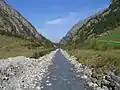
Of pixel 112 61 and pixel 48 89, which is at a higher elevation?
pixel 112 61

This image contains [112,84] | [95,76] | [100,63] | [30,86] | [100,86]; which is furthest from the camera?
[100,63]

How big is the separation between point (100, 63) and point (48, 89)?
16087 millimetres

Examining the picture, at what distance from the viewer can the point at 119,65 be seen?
4191cm

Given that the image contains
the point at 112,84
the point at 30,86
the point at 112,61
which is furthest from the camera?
the point at 112,61

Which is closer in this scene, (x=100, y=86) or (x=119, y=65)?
(x=100, y=86)

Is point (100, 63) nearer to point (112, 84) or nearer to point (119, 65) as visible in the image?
point (119, 65)

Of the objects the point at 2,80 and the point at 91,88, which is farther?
the point at 2,80

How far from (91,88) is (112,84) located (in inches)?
143

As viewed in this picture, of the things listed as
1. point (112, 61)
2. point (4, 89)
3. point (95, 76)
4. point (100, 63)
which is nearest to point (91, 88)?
point (95, 76)

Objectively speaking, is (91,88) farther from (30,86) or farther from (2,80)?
(2,80)

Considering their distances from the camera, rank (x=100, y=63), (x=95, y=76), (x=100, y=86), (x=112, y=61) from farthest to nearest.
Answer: (x=100, y=63) → (x=112, y=61) → (x=95, y=76) → (x=100, y=86)

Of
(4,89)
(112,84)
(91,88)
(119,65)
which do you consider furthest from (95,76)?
(4,89)

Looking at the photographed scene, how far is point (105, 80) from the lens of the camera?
34.9 metres

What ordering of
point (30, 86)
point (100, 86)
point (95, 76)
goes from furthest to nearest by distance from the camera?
point (95, 76) < point (30, 86) < point (100, 86)
